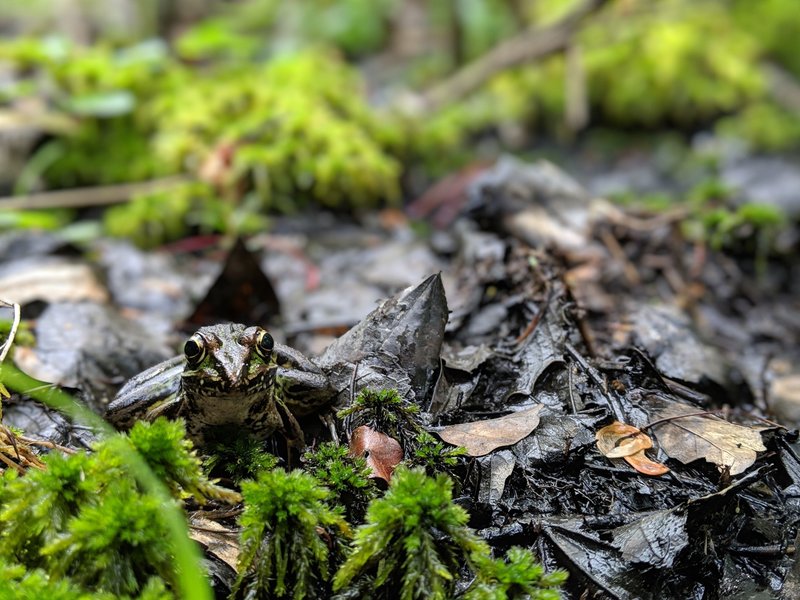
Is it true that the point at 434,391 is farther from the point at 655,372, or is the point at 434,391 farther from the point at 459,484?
the point at 655,372

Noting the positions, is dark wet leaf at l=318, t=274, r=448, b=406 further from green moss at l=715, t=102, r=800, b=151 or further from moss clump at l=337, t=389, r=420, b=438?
green moss at l=715, t=102, r=800, b=151

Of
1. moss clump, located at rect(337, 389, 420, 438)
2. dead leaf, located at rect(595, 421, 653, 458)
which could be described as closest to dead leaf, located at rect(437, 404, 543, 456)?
moss clump, located at rect(337, 389, 420, 438)

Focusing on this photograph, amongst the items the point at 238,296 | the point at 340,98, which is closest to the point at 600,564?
the point at 238,296

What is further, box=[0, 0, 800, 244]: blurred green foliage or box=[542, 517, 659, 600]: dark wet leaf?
box=[0, 0, 800, 244]: blurred green foliage

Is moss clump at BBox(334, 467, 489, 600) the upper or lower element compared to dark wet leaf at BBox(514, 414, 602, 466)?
upper

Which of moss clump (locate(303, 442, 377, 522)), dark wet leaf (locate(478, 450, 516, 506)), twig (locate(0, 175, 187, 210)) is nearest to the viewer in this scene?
moss clump (locate(303, 442, 377, 522))

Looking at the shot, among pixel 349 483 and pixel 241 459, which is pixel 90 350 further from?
pixel 349 483
